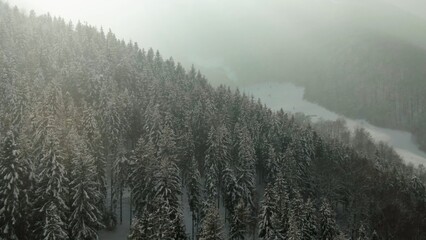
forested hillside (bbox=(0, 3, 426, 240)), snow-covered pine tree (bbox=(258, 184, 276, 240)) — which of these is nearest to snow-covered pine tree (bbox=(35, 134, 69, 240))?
forested hillside (bbox=(0, 3, 426, 240))

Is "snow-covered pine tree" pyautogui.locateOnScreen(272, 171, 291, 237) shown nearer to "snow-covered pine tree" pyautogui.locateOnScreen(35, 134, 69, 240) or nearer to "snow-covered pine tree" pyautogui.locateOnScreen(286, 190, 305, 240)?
"snow-covered pine tree" pyautogui.locateOnScreen(286, 190, 305, 240)

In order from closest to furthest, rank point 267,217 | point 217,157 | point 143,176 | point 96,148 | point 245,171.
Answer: point 267,217, point 143,176, point 96,148, point 245,171, point 217,157

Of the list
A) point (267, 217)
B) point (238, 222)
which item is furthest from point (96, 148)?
point (267, 217)

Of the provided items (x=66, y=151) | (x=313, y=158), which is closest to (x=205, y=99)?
(x=313, y=158)

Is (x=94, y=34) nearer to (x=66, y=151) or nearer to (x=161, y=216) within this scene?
(x=66, y=151)

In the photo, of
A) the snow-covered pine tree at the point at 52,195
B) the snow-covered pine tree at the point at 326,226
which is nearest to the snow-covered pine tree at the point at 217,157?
the snow-covered pine tree at the point at 326,226

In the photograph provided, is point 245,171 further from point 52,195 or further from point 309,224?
point 52,195
